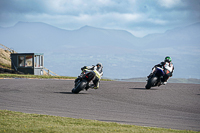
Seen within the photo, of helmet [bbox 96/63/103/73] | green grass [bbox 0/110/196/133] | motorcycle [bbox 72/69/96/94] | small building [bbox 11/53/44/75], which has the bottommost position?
green grass [bbox 0/110/196/133]

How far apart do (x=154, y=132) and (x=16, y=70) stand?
41.8 m

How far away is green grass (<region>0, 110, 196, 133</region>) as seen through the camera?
28.2 feet

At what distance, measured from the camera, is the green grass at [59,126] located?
339 inches

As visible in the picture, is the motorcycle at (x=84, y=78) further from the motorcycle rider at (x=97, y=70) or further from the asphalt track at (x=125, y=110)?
the asphalt track at (x=125, y=110)

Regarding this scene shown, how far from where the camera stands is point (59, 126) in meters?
9.30

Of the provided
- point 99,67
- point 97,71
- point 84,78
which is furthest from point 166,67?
point 84,78

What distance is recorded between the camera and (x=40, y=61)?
49.9m

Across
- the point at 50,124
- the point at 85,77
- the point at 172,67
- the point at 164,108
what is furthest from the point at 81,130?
the point at 172,67

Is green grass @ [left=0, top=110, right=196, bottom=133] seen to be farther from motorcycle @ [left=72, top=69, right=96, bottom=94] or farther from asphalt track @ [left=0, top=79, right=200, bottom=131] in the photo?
motorcycle @ [left=72, top=69, right=96, bottom=94]

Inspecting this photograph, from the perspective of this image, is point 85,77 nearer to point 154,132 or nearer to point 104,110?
point 104,110

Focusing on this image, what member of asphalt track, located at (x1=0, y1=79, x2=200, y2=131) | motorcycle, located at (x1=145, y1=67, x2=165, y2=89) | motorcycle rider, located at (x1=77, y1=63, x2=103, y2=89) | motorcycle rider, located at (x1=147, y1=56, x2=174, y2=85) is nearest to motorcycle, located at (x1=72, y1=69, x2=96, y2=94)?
motorcycle rider, located at (x1=77, y1=63, x2=103, y2=89)

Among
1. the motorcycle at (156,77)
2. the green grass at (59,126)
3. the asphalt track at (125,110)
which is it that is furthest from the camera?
the motorcycle at (156,77)

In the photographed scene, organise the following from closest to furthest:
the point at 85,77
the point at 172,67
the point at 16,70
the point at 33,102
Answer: the point at 33,102
the point at 85,77
the point at 172,67
the point at 16,70

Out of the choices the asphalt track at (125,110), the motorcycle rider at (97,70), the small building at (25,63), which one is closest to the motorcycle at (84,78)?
the motorcycle rider at (97,70)
